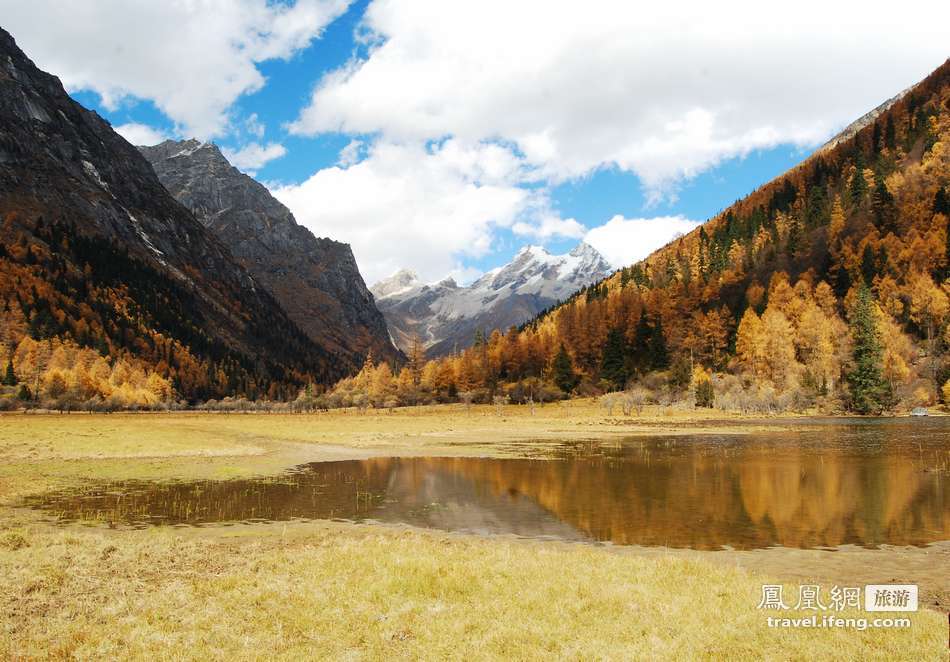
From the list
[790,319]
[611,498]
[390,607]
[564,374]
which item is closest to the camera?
[390,607]

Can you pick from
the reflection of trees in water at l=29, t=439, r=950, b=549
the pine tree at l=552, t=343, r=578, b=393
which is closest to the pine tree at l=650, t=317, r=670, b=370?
the pine tree at l=552, t=343, r=578, b=393

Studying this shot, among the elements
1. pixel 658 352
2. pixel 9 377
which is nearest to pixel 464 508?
pixel 658 352

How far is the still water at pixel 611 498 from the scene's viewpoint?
2356cm

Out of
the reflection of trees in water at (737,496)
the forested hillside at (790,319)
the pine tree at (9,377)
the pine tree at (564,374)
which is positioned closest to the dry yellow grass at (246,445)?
the reflection of trees in water at (737,496)

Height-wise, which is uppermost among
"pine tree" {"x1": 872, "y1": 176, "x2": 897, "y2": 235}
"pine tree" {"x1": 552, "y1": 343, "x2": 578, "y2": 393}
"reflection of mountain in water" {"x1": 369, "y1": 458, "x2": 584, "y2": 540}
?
"pine tree" {"x1": 872, "y1": 176, "x2": 897, "y2": 235}

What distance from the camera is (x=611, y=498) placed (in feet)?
101

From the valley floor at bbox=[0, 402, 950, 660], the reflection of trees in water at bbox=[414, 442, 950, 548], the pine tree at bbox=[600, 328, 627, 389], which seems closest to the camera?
the valley floor at bbox=[0, 402, 950, 660]

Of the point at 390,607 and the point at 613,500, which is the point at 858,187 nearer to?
the point at 613,500

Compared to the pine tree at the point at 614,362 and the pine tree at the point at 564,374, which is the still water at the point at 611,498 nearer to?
the pine tree at the point at 614,362

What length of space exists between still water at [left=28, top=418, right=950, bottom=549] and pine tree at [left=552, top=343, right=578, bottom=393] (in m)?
94.5

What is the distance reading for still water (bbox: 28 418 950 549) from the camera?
2356 centimetres

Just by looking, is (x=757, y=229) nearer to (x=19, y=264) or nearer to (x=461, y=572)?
(x=461, y=572)

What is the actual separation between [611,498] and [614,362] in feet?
370

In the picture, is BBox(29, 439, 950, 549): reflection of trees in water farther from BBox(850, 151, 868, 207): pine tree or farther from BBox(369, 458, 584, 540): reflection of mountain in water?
BBox(850, 151, 868, 207): pine tree
